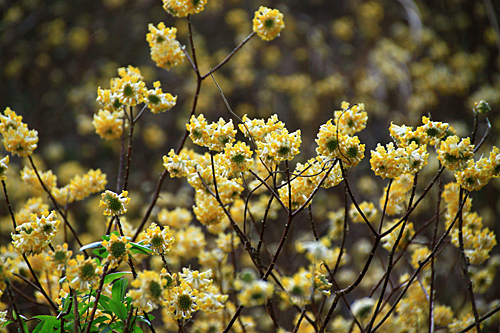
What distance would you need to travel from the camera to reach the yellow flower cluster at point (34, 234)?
25.9 inches

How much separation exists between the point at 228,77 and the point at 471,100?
1.85m

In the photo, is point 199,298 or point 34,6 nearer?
point 199,298

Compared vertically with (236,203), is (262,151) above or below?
below

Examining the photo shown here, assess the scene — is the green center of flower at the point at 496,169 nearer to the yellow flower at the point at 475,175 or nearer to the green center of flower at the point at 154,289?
the yellow flower at the point at 475,175

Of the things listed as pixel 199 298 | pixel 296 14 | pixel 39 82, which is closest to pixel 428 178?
pixel 199 298

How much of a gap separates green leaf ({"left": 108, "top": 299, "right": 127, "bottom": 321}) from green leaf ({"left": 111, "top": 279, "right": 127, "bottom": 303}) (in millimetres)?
33

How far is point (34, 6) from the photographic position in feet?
8.57

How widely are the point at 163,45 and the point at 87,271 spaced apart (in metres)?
0.59

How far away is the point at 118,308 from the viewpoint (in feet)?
2.17

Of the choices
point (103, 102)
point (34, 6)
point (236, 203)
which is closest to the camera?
point (103, 102)

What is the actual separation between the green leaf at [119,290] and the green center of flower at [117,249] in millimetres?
143

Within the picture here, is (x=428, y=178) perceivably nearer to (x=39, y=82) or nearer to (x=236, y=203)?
(x=236, y=203)

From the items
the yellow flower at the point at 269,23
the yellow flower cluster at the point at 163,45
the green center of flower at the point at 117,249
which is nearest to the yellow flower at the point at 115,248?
the green center of flower at the point at 117,249

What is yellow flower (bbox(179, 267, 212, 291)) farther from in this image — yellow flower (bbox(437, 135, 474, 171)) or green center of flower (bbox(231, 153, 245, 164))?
yellow flower (bbox(437, 135, 474, 171))
